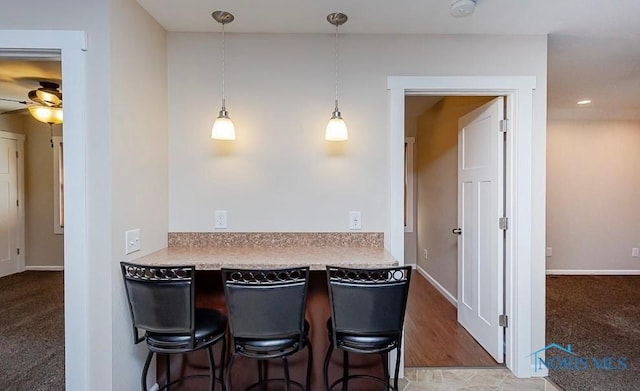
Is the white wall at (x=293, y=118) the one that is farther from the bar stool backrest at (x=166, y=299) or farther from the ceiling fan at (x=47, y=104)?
the ceiling fan at (x=47, y=104)

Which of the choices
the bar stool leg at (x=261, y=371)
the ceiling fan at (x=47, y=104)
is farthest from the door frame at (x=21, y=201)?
the bar stool leg at (x=261, y=371)

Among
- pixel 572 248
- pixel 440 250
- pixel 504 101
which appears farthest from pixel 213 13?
pixel 572 248

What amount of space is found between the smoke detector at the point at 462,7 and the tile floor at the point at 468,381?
2.45m

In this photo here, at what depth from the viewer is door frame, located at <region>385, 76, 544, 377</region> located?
231cm

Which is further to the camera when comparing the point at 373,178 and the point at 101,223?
the point at 373,178

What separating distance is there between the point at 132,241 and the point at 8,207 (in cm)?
486

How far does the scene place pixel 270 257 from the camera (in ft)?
6.47

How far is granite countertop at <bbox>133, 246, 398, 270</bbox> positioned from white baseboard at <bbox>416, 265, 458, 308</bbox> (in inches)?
80.2

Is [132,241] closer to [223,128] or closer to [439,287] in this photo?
[223,128]

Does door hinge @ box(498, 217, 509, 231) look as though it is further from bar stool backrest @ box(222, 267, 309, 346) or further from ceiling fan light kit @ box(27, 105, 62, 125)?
ceiling fan light kit @ box(27, 105, 62, 125)

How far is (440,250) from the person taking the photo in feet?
13.8

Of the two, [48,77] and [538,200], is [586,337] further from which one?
[48,77]

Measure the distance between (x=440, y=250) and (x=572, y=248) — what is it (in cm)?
258

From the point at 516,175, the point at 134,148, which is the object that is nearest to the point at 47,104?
the point at 134,148
